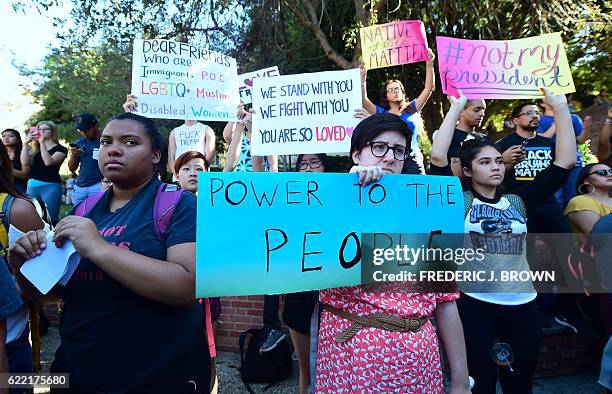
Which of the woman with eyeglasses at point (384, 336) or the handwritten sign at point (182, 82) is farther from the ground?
the handwritten sign at point (182, 82)

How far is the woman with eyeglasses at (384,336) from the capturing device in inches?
62.7

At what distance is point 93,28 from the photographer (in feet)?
28.8

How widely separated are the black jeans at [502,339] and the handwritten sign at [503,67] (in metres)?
1.84

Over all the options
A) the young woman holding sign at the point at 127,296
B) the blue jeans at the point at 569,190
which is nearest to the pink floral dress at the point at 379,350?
the young woman holding sign at the point at 127,296

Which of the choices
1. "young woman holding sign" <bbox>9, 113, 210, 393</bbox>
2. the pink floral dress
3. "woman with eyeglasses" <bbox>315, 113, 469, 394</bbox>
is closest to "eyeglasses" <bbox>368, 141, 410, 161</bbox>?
"woman with eyeglasses" <bbox>315, 113, 469, 394</bbox>

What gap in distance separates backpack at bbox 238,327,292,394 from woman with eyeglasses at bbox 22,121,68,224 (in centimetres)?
374

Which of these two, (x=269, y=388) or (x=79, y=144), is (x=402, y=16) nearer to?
(x=79, y=144)

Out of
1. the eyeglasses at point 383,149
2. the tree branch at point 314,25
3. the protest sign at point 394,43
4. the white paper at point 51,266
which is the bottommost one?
the white paper at point 51,266

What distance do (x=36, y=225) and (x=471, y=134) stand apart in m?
3.22

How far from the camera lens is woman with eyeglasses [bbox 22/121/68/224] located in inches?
222

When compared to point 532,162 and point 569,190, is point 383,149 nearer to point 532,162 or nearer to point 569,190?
point 532,162

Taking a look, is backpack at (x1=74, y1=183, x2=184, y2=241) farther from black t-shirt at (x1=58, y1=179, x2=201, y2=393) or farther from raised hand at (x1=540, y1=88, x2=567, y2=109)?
raised hand at (x1=540, y1=88, x2=567, y2=109)

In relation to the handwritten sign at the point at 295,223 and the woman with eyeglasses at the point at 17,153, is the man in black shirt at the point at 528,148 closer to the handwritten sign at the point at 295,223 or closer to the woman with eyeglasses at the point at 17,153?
the handwritten sign at the point at 295,223

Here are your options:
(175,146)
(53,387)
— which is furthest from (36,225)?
(175,146)
